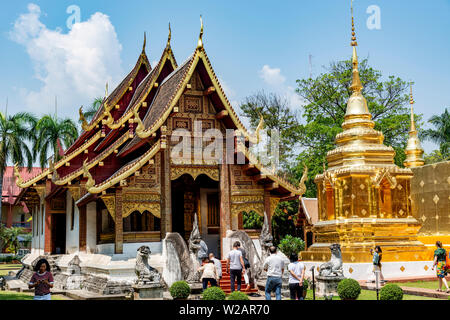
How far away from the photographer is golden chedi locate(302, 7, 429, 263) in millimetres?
18688

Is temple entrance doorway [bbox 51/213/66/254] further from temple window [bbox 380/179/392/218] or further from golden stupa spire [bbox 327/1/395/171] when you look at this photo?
temple window [bbox 380/179/392/218]

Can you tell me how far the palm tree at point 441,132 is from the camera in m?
45.1

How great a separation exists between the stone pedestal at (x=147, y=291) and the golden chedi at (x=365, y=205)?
730 cm

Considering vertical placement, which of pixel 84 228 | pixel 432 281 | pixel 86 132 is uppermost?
pixel 86 132

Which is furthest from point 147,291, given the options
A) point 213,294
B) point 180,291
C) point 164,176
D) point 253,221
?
point 253,221

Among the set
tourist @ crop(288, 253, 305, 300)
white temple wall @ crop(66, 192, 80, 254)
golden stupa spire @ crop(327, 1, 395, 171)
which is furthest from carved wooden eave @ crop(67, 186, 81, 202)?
tourist @ crop(288, 253, 305, 300)

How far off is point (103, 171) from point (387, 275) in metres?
9.76

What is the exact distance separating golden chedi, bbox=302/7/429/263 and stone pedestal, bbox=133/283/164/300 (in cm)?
730

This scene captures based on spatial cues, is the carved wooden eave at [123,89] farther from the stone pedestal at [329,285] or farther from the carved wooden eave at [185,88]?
the stone pedestal at [329,285]

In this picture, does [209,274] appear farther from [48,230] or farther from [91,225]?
[48,230]
